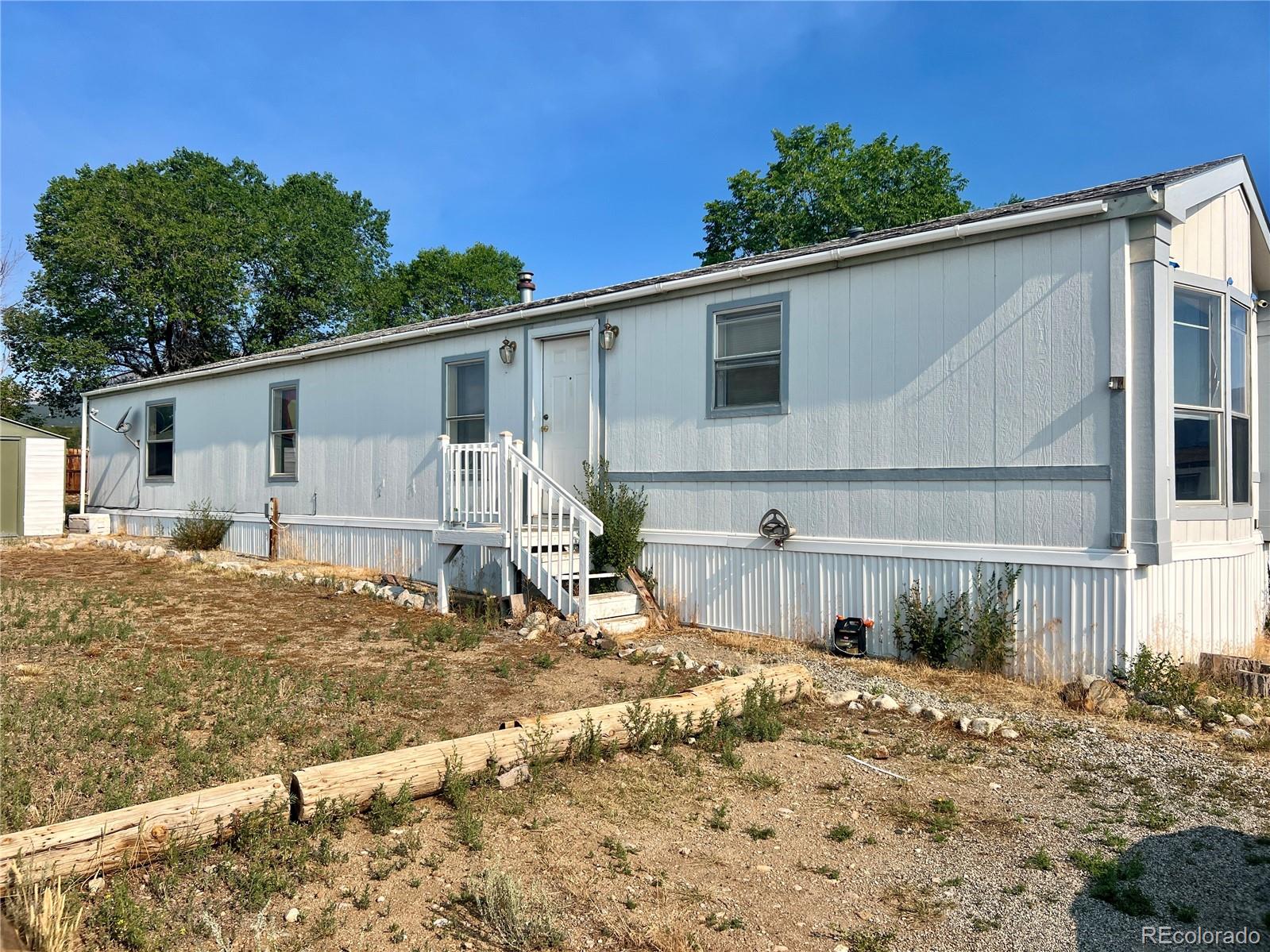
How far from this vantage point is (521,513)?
820 cm

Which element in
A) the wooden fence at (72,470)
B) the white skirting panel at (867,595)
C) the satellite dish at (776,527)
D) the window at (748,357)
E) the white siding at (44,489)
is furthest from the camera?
the wooden fence at (72,470)

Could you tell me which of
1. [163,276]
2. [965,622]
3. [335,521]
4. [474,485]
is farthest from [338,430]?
[163,276]

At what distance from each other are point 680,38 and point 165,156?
22990 mm

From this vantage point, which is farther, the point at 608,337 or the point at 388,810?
the point at 608,337

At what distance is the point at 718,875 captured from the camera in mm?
3148

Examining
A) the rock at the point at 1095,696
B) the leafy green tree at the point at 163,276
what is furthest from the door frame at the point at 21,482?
the rock at the point at 1095,696

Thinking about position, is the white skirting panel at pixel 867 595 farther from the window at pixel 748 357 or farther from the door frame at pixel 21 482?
the door frame at pixel 21 482

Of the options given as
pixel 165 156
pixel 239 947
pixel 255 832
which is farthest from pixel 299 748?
pixel 165 156

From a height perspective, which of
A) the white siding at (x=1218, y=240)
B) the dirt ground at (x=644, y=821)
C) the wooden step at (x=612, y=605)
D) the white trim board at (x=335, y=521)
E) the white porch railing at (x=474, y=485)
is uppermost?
the white siding at (x=1218, y=240)

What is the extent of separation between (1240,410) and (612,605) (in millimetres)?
5476

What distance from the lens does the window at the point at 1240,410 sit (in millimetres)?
6746

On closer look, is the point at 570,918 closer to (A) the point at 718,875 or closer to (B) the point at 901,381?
(A) the point at 718,875

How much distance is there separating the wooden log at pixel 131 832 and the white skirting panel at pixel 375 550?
5217mm

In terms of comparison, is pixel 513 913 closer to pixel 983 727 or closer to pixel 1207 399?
pixel 983 727
